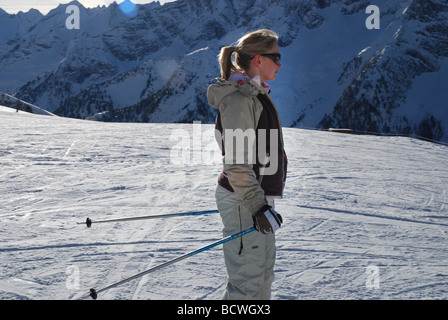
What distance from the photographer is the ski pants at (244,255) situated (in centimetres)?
276

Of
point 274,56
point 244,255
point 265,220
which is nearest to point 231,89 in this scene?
point 274,56

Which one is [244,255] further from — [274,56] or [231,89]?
[274,56]

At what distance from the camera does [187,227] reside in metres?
5.22

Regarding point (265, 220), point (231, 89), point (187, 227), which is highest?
point (231, 89)

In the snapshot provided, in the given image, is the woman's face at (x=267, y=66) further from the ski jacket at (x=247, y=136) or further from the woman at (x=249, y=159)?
the ski jacket at (x=247, y=136)

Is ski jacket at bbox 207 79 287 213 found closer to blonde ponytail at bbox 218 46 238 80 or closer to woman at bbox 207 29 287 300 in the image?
woman at bbox 207 29 287 300

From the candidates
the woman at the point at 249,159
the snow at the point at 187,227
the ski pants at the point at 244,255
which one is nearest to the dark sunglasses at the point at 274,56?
the woman at the point at 249,159

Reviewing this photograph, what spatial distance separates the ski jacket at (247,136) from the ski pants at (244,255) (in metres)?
0.12

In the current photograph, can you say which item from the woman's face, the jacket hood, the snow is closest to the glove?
the jacket hood

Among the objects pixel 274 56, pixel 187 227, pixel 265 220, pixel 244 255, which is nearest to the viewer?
pixel 265 220

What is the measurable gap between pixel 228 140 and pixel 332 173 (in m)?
6.26

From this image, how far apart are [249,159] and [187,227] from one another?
269 centimetres
